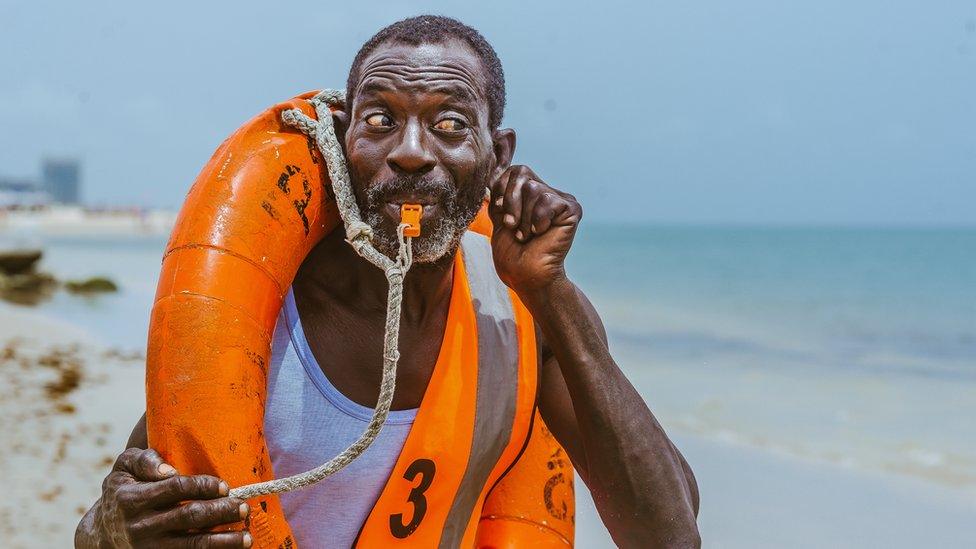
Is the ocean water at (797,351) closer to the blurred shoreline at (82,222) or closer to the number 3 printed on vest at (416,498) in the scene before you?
the number 3 printed on vest at (416,498)

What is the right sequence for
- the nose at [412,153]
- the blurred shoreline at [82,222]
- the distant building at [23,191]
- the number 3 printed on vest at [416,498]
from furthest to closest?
the distant building at [23,191] → the blurred shoreline at [82,222] → the number 3 printed on vest at [416,498] → the nose at [412,153]

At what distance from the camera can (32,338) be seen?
36.8 feet

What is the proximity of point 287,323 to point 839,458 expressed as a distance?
595 centimetres

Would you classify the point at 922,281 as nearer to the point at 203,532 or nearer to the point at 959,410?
the point at 959,410

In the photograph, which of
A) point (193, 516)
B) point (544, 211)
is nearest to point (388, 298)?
point (544, 211)

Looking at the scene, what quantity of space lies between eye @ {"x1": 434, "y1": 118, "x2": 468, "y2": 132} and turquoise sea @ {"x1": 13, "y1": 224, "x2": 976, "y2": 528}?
5.42 m

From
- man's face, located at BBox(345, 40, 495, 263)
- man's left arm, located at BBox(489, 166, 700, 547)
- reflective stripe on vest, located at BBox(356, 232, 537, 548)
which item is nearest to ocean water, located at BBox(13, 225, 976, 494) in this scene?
man's left arm, located at BBox(489, 166, 700, 547)

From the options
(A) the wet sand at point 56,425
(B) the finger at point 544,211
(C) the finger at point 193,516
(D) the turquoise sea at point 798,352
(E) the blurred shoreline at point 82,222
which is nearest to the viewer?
(C) the finger at point 193,516

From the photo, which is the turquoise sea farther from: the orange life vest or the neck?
the neck

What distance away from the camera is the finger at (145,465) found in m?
2.04

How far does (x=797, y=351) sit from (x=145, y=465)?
11738mm

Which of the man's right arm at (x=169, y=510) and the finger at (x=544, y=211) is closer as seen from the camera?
the man's right arm at (x=169, y=510)

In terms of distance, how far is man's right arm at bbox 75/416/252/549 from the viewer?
197cm

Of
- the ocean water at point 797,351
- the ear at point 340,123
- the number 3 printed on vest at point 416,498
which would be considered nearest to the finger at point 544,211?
the ear at point 340,123
